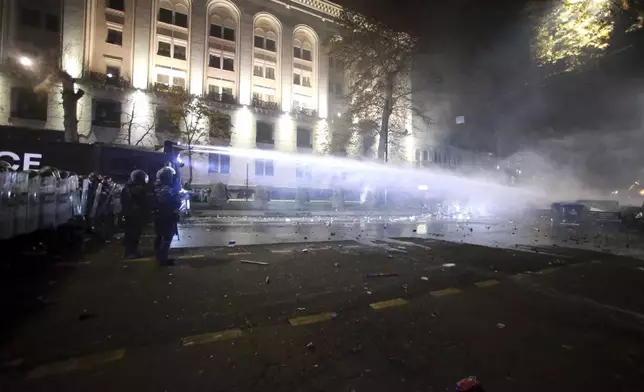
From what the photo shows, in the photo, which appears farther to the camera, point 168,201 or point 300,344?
point 168,201

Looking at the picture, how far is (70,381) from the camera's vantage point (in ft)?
7.57

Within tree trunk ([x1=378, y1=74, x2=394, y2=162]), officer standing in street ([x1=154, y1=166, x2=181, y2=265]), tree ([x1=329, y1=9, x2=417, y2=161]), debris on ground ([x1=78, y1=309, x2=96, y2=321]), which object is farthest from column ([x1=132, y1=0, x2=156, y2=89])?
debris on ground ([x1=78, y1=309, x2=96, y2=321])

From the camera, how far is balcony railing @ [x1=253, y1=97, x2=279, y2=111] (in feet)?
120

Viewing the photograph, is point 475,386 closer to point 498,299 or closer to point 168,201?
point 498,299

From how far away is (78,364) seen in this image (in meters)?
2.54

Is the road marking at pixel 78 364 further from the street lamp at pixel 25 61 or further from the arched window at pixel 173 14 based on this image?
the arched window at pixel 173 14

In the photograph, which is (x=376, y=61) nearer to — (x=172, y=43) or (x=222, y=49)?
(x=222, y=49)

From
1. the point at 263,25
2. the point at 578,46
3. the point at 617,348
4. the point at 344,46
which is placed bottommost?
the point at 617,348

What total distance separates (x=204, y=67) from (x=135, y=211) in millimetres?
32134

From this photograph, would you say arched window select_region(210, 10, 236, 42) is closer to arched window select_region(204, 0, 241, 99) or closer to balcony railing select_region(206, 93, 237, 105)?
arched window select_region(204, 0, 241, 99)

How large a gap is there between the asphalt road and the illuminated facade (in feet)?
93.3

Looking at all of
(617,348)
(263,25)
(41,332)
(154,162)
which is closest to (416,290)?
(617,348)

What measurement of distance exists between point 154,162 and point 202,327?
42.8ft

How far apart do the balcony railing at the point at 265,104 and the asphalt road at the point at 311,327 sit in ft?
107
